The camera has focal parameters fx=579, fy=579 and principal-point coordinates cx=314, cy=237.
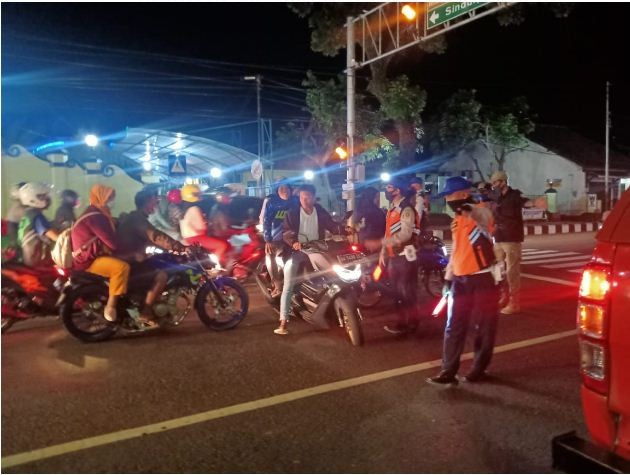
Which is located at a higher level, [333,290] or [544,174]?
[544,174]

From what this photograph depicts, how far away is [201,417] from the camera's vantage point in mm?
4262

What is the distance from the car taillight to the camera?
8.14 feet

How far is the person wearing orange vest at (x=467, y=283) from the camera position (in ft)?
15.8

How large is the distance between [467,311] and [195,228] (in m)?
4.58

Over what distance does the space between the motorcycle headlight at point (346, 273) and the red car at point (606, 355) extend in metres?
3.65

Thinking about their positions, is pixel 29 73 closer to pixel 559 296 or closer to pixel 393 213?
pixel 393 213

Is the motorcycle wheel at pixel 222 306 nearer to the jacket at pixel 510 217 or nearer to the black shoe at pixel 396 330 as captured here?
the black shoe at pixel 396 330

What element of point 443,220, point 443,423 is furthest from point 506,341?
point 443,220

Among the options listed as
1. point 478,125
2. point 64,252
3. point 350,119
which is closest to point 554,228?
point 478,125

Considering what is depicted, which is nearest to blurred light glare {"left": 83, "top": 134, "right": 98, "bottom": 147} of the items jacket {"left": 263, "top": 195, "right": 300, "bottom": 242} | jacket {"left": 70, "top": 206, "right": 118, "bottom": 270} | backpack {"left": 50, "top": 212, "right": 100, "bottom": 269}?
backpack {"left": 50, "top": 212, "right": 100, "bottom": 269}

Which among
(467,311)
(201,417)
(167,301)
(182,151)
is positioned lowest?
(201,417)

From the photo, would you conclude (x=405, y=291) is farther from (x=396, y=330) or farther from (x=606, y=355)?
(x=606, y=355)

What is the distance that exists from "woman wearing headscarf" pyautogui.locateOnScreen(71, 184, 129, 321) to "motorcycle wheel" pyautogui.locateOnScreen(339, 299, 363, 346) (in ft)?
7.76

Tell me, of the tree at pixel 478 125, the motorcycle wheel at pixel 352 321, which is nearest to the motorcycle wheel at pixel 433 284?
the motorcycle wheel at pixel 352 321
